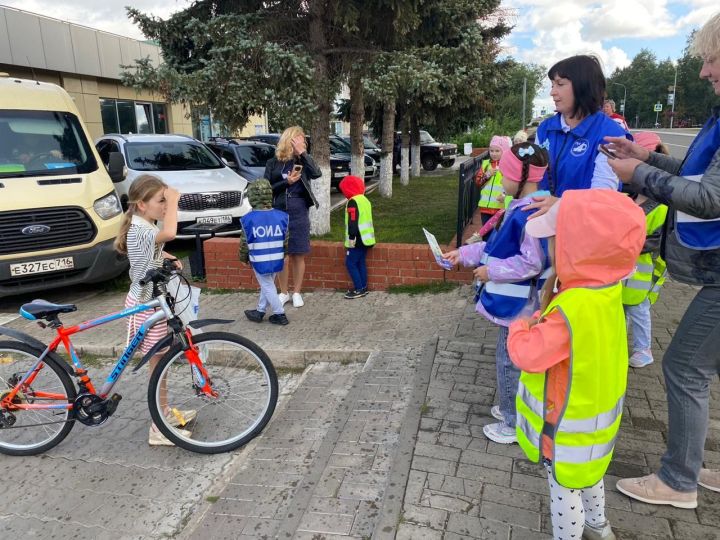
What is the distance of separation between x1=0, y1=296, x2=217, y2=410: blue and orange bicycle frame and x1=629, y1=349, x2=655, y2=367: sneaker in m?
2.96

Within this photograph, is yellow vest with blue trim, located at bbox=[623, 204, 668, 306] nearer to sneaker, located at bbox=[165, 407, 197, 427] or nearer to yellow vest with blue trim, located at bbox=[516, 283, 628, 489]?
yellow vest with blue trim, located at bbox=[516, 283, 628, 489]

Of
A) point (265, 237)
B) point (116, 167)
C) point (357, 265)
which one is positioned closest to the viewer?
point (265, 237)

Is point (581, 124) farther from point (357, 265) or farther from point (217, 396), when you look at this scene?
point (357, 265)

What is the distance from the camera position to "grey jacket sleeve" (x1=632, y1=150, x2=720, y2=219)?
1.99m

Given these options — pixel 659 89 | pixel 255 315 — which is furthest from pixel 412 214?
pixel 659 89

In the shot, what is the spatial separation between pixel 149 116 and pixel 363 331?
20.0 m

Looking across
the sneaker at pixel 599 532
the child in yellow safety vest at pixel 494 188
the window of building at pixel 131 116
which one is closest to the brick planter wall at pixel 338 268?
the child in yellow safety vest at pixel 494 188

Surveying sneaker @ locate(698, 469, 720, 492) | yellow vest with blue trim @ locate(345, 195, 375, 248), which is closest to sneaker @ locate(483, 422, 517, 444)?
sneaker @ locate(698, 469, 720, 492)

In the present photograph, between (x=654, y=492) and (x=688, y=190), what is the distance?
55.3 inches

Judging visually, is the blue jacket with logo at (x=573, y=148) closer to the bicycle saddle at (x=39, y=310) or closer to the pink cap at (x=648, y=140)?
the pink cap at (x=648, y=140)

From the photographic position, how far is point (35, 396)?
3258mm

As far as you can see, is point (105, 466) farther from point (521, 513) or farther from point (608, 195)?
point (608, 195)

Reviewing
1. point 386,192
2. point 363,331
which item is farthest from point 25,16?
point 363,331

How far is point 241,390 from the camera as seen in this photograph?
3.61 metres
